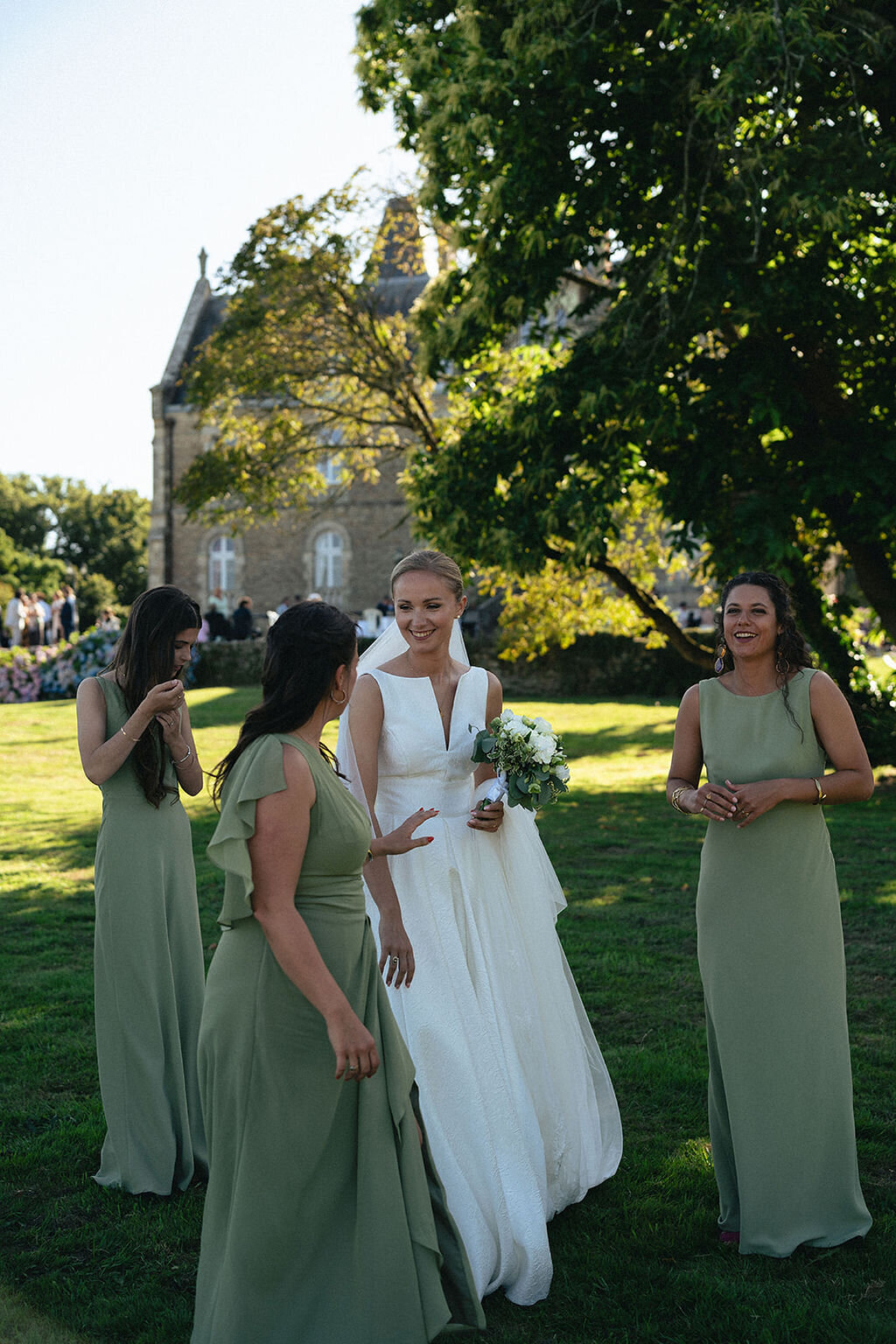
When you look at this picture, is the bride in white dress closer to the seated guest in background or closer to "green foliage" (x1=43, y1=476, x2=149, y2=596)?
the seated guest in background

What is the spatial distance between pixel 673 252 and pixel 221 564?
39369mm

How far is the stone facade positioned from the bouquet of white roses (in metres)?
41.6

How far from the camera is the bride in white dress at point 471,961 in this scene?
3.76 m

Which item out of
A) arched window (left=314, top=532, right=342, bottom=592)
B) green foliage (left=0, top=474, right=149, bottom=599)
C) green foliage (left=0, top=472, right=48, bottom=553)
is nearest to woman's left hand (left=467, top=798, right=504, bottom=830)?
arched window (left=314, top=532, right=342, bottom=592)

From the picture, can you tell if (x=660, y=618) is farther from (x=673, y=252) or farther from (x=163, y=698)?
(x=163, y=698)

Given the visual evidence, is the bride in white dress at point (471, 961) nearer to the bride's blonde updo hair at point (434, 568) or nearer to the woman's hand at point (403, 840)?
the bride's blonde updo hair at point (434, 568)

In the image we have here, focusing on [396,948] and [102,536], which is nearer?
[396,948]

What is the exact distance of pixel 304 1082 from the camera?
9.69 ft

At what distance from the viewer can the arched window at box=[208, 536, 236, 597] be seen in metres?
48.4

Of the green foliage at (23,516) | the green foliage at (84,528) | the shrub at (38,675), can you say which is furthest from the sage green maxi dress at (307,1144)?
the green foliage at (23,516)

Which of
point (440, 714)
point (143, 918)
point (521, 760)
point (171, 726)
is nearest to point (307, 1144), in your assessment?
point (521, 760)

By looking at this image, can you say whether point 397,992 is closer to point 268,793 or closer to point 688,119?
point 268,793

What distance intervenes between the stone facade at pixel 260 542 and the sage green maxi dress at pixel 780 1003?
41718mm

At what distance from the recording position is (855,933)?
26.3 ft
